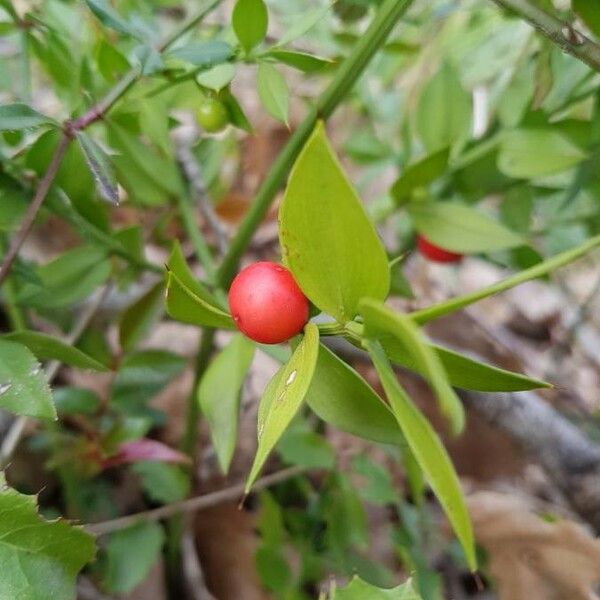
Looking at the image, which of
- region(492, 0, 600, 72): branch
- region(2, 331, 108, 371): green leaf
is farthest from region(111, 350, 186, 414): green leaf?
region(492, 0, 600, 72): branch

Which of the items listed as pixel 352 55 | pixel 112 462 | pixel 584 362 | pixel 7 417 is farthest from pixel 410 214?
pixel 584 362

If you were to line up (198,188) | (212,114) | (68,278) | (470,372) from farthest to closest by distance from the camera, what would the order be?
(198,188), (68,278), (212,114), (470,372)

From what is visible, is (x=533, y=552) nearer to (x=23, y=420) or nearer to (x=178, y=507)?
(x=178, y=507)

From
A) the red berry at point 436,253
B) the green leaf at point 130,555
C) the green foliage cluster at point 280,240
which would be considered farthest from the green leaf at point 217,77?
the green leaf at point 130,555

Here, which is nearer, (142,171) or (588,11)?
(588,11)

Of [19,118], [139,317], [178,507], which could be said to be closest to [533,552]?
[178,507]

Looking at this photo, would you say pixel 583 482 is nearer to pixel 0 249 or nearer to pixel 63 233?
pixel 0 249

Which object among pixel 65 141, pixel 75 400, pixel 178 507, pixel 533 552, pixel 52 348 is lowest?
pixel 533 552
